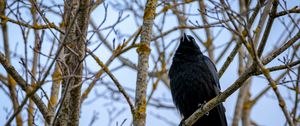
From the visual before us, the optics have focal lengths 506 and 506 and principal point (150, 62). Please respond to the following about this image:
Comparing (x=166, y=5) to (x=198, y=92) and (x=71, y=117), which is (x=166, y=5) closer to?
(x=198, y=92)

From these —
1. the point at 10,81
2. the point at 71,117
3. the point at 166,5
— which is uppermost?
the point at 166,5

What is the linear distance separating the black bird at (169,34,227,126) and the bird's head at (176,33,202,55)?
6.1 inches

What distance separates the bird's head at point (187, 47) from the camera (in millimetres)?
6887

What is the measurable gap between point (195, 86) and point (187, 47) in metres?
0.76

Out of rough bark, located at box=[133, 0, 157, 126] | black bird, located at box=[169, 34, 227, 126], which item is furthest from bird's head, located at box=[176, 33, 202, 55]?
rough bark, located at box=[133, 0, 157, 126]

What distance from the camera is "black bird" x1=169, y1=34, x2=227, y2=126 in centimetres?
634

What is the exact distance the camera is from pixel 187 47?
6918 mm

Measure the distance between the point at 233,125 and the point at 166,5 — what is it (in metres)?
2.83

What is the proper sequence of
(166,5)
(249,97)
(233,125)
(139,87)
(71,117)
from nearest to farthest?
(71,117) < (139,87) < (166,5) < (233,125) < (249,97)

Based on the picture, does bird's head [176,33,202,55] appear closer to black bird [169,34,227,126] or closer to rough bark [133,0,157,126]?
black bird [169,34,227,126]

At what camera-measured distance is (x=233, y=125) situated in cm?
859

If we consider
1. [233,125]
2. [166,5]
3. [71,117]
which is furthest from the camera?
[233,125]

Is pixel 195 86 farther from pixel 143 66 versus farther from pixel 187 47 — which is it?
pixel 143 66

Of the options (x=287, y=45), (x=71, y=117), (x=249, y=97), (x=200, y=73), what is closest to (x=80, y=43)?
(x=71, y=117)
